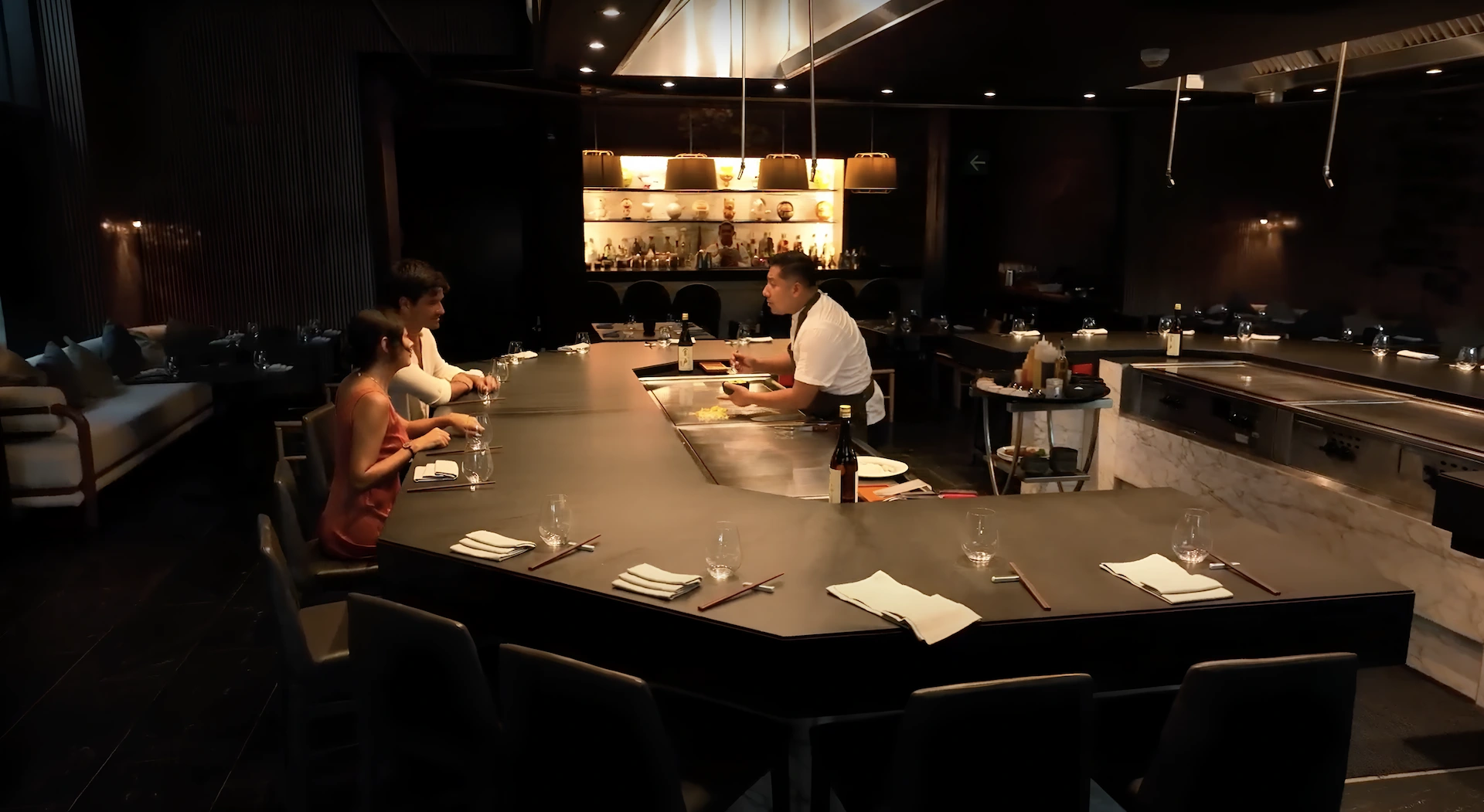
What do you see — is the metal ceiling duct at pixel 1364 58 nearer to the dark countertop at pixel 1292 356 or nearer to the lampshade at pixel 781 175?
the dark countertop at pixel 1292 356

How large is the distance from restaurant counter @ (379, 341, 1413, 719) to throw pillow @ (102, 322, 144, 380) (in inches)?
237

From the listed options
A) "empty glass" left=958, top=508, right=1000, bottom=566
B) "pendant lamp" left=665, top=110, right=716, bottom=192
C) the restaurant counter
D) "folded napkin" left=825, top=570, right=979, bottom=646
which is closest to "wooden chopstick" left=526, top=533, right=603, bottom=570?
the restaurant counter

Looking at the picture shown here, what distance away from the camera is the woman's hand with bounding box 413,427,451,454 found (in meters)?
3.27

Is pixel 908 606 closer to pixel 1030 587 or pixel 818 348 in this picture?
pixel 1030 587

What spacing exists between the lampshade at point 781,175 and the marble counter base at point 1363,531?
4204 mm

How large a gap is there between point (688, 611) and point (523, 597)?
1.47 feet

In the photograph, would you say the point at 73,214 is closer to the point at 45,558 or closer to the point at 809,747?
the point at 45,558

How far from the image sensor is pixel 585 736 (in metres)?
1.68

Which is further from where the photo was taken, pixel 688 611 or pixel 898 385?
pixel 898 385

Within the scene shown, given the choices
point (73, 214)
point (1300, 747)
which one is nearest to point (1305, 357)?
point (1300, 747)

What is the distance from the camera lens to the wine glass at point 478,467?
2918 mm

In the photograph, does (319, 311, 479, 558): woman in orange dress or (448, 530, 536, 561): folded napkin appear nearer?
(448, 530, 536, 561): folded napkin

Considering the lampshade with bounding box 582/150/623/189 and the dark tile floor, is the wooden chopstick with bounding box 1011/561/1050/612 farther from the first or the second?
the lampshade with bounding box 582/150/623/189

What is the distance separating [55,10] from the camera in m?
7.21
